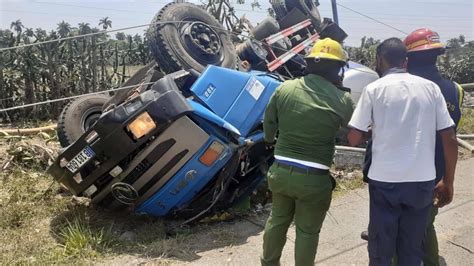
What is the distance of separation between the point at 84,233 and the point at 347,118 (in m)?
2.23

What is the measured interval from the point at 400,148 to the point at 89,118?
3421 millimetres

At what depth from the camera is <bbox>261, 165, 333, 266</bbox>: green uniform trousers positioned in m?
2.80

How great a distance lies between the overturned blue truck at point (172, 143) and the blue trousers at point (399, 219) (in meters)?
1.51

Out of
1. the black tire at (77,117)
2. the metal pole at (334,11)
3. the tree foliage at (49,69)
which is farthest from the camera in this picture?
the tree foliage at (49,69)

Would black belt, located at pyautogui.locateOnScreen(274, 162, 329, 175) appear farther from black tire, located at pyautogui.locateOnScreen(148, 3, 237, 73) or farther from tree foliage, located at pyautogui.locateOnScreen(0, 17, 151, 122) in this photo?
tree foliage, located at pyautogui.locateOnScreen(0, 17, 151, 122)

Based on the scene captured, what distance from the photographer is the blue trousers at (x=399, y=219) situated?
2.51 metres

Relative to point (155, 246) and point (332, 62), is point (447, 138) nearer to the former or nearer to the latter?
point (332, 62)

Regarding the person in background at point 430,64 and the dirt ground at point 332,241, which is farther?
the dirt ground at point 332,241

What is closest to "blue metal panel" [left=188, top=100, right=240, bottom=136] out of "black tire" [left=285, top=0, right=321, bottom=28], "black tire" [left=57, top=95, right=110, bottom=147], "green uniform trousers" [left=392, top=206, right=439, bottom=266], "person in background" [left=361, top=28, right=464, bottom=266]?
"person in background" [left=361, top=28, right=464, bottom=266]

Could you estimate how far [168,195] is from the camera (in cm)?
388

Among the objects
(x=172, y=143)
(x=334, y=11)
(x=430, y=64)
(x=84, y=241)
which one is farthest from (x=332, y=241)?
(x=334, y=11)

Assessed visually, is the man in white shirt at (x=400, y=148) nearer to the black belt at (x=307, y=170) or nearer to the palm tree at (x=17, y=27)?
the black belt at (x=307, y=170)

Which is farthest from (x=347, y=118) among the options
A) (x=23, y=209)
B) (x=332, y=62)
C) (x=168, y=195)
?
(x=23, y=209)

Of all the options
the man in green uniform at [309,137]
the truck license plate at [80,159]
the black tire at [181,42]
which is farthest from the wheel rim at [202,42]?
the man in green uniform at [309,137]
